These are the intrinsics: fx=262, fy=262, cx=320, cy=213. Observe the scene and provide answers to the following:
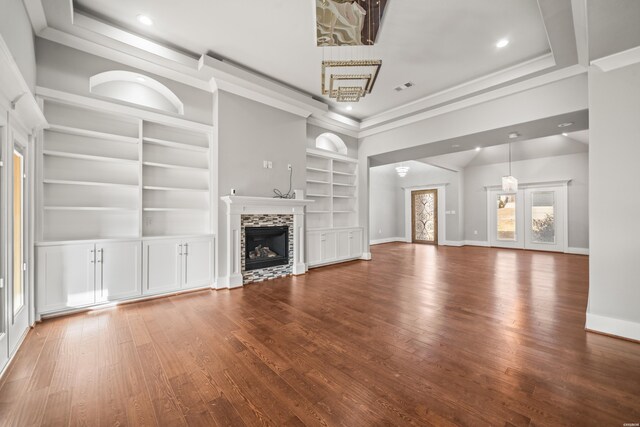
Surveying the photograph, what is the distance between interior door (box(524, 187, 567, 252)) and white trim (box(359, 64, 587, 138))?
6.11m

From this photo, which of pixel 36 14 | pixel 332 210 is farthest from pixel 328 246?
pixel 36 14

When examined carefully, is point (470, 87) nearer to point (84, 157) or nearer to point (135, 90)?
point (135, 90)

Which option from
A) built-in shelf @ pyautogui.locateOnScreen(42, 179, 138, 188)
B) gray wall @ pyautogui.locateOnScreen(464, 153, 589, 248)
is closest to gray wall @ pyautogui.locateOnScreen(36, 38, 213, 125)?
built-in shelf @ pyautogui.locateOnScreen(42, 179, 138, 188)

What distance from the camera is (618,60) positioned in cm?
257

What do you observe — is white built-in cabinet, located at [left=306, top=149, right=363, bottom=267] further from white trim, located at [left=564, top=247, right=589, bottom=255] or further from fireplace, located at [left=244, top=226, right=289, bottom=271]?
white trim, located at [left=564, top=247, right=589, bottom=255]

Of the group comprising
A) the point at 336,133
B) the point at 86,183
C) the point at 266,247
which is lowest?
the point at 266,247

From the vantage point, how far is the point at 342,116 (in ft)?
20.2

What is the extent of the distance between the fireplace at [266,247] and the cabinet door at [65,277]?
6.83ft

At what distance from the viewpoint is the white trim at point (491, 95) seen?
12.3 feet

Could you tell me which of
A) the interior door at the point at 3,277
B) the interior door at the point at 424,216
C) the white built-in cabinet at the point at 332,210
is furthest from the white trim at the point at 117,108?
the interior door at the point at 424,216

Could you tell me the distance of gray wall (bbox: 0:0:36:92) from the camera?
1998mm

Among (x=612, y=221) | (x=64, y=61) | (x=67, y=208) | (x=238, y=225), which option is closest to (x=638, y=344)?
(x=612, y=221)

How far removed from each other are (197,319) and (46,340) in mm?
1315

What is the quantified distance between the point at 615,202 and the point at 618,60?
4.56 ft
